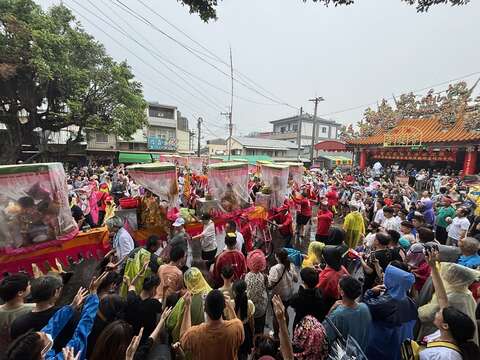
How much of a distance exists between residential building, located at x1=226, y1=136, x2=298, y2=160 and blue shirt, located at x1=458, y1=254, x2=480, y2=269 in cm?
3519

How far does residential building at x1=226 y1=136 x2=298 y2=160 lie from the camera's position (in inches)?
1530

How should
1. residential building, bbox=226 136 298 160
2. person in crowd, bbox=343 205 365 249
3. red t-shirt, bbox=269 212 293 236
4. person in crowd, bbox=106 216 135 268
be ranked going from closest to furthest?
person in crowd, bbox=106 216 135 268
person in crowd, bbox=343 205 365 249
red t-shirt, bbox=269 212 293 236
residential building, bbox=226 136 298 160

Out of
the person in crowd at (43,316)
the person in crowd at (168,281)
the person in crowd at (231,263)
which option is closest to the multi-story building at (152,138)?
the person in crowd at (231,263)

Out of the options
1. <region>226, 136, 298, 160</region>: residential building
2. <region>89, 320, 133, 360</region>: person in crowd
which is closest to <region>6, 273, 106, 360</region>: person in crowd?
<region>89, 320, 133, 360</region>: person in crowd

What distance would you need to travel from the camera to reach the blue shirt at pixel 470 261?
3576mm

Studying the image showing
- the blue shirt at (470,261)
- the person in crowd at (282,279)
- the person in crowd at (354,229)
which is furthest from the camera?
the person in crowd at (354,229)

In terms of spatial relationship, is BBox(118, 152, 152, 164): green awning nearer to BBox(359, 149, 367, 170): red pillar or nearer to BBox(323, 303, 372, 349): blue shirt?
BBox(359, 149, 367, 170): red pillar

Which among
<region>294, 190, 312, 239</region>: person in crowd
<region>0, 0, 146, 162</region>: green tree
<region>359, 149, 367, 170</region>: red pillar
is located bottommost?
<region>294, 190, 312, 239</region>: person in crowd

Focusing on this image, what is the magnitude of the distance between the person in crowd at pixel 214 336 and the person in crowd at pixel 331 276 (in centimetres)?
119

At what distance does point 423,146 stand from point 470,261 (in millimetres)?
18786

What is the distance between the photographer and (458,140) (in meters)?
16.7

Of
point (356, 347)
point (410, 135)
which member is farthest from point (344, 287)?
point (410, 135)

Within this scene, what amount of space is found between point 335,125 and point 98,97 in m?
48.6

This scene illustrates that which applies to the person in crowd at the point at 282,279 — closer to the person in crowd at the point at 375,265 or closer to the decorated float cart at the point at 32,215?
the person in crowd at the point at 375,265
